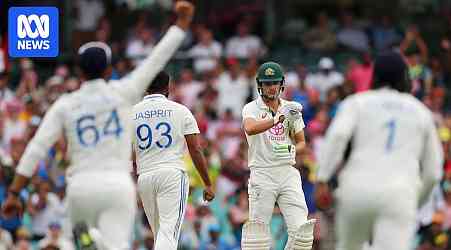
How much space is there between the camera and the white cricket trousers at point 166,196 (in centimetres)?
1638

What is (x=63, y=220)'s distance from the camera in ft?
79.3

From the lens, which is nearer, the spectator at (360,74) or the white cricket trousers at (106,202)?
the white cricket trousers at (106,202)

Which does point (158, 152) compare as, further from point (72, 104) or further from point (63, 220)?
point (63, 220)

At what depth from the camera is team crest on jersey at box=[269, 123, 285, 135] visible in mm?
17438

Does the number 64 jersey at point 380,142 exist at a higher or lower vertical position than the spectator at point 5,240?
higher

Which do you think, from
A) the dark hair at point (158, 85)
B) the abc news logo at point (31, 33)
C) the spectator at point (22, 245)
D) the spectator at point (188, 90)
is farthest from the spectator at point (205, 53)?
the dark hair at point (158, 85)

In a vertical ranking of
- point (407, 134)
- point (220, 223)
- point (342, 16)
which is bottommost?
point (220, 223)

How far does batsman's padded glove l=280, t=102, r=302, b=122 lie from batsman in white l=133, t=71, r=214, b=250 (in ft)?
3.94

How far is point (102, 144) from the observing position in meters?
13.9

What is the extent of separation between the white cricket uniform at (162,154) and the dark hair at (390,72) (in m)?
3.58

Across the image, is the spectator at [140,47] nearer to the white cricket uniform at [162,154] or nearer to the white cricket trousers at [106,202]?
the white cricket uniform at [162,154]

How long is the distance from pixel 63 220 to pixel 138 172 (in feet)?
25.0

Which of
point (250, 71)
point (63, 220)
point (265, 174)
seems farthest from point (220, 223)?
point (265, 174)

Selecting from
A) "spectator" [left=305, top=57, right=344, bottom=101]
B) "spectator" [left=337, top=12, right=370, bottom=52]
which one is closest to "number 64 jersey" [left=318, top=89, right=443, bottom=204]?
"spectator" [left=305, top=57, right=344, bottom=101]
